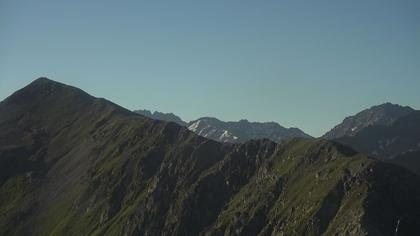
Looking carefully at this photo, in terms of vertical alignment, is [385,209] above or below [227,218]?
above

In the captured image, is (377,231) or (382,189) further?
(382,189)

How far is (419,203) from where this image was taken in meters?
166

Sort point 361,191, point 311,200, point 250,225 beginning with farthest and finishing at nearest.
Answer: point 250,225, point 311,200, point 361,191

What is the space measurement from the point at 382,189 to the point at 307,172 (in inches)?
1270

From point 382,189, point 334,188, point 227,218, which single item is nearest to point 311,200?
point 334,188

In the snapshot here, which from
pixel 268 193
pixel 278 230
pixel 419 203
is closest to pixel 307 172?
pixel 268 193

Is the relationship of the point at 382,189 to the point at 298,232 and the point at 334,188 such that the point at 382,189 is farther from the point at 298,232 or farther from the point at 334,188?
the point at 298,232

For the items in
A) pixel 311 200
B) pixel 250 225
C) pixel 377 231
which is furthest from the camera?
pixel 250 225

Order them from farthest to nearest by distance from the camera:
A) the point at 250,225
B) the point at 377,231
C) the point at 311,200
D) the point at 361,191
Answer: the point at 250,225 < the point at 311,200 < the point at 361,191 < the point at 377,231

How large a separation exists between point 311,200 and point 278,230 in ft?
42.6

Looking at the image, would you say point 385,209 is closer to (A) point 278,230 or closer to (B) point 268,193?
(A) point 278,230

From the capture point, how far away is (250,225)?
18600 cm

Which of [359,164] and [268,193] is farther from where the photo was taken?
[268,193]

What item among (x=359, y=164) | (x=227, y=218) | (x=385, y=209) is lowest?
(x=227, y=218)
